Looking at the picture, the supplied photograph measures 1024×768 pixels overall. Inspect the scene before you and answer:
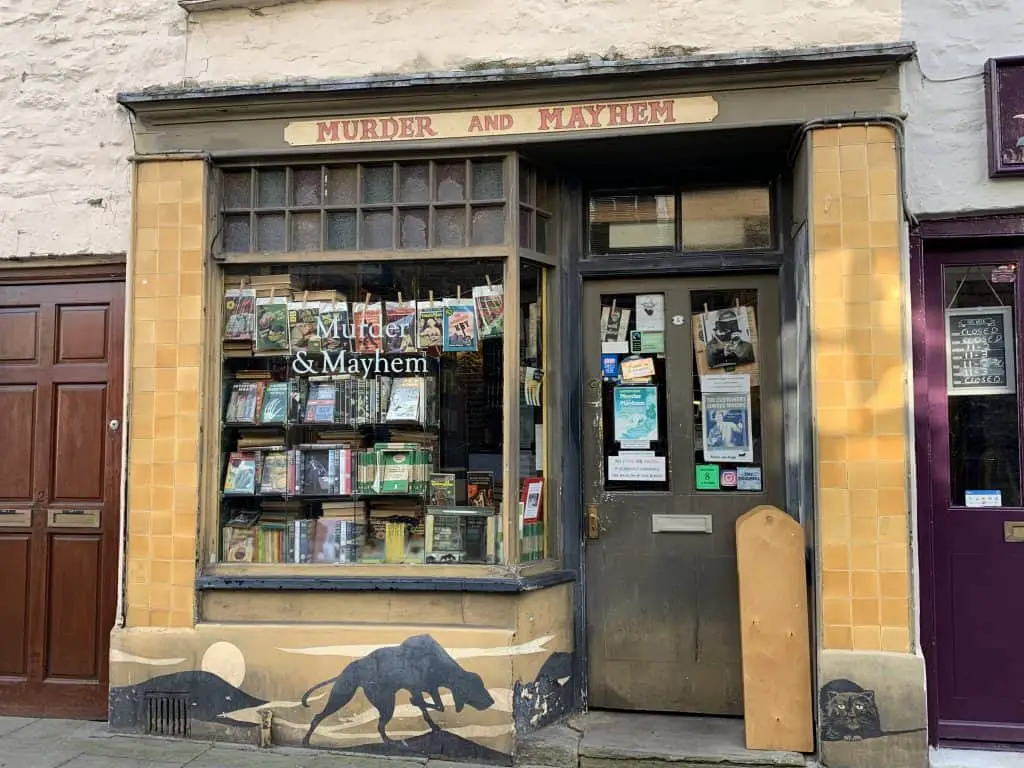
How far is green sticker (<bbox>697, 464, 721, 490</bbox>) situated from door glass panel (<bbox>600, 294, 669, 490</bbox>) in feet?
0.65

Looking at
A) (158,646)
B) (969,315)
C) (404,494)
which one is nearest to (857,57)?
(969,315)

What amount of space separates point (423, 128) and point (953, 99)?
9.76 ft

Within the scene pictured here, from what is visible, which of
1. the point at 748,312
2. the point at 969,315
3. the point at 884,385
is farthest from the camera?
the point at 748,312

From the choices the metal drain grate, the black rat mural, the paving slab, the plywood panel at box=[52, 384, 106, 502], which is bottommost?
the paving slab

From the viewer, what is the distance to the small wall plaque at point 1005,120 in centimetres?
471

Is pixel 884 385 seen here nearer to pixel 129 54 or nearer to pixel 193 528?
pixel 193 528

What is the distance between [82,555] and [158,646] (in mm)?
942

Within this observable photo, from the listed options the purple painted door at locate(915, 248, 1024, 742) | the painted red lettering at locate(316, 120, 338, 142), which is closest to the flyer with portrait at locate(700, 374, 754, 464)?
the purple painted door at locate(915, 248, 1024, 742)

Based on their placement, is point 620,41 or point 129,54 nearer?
point 620,41

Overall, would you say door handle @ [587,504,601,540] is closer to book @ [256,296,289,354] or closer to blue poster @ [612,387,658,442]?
blue poster @ [612,387,658,442]

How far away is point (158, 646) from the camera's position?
16.5 feet

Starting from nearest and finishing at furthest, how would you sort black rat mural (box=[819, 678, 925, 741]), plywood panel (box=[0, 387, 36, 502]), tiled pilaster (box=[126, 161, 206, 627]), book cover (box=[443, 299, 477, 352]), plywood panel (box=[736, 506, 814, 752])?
black rat mural (box=[819, 678, 925, 741]) → plywood panel (box=[736, 506, 814, 752]) → tiled pilaster (box=[126, 161, 206, 627]) → book cover (box=[443, 299, 477, 352]) → plywood panel (box=[0, 387, 36, 502])

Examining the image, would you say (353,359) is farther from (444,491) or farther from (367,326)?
(444,491)

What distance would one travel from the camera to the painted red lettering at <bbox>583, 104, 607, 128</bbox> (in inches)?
194
